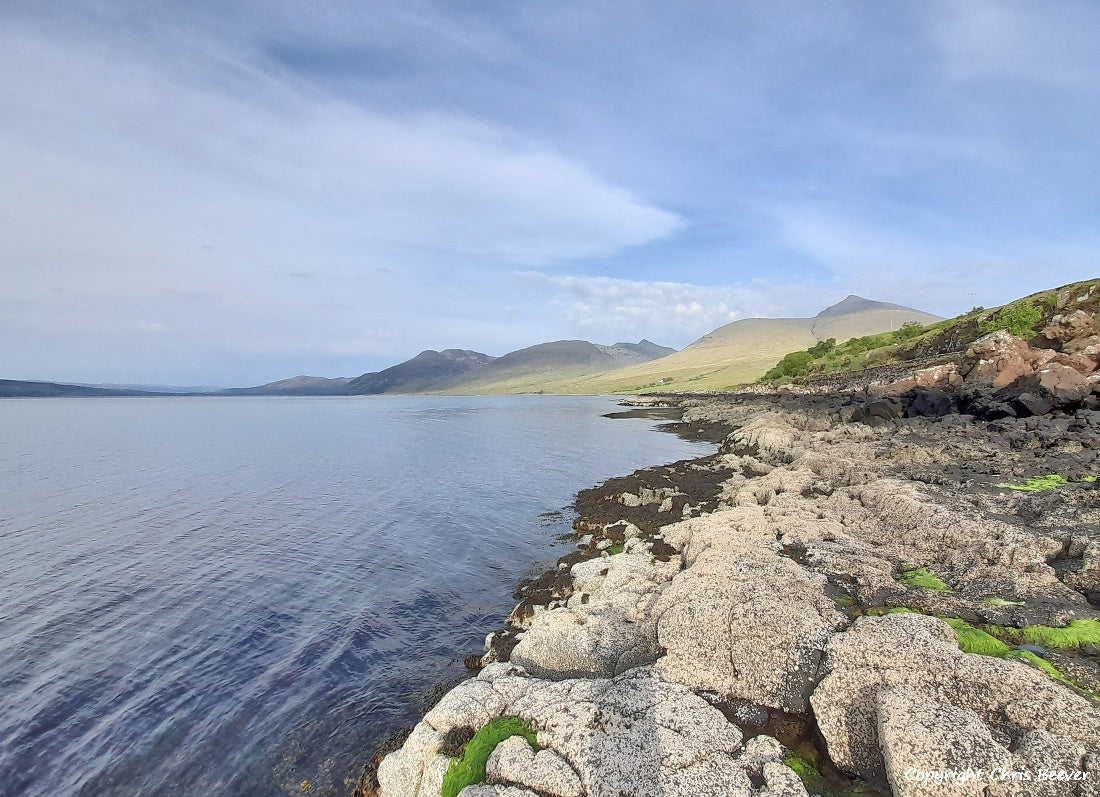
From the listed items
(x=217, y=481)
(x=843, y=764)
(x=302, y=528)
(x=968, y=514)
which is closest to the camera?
(x=843, y=764)

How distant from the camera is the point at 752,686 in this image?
8.27 metres

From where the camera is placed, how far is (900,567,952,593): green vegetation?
11094 millimetres

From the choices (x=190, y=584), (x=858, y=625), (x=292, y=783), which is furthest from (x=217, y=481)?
(x=858, y=625)

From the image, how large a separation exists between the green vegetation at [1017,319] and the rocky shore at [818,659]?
66.8 metres

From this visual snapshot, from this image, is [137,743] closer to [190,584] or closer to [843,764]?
[190,584]

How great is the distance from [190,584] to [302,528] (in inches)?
306

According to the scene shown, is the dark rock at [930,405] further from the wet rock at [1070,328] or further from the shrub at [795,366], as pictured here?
the shrub at [795,366]

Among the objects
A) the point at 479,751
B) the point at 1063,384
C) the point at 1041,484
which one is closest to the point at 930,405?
the point at 1063,384

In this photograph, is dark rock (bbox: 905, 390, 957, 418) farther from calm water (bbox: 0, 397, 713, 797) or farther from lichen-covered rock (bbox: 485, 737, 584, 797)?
lichen-covered rock (bbox: 485, 737, 584, 797)

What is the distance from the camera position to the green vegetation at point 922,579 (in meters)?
11.1

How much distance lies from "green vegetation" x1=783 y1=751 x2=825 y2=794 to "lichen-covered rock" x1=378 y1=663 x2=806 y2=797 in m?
0.22

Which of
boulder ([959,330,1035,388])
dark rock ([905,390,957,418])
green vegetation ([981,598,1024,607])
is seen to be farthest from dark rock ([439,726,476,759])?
boulder ([959,330,1035,388])

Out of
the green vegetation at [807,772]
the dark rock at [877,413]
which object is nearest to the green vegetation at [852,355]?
the dark rock at [877,413]

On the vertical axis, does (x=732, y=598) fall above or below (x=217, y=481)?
above
